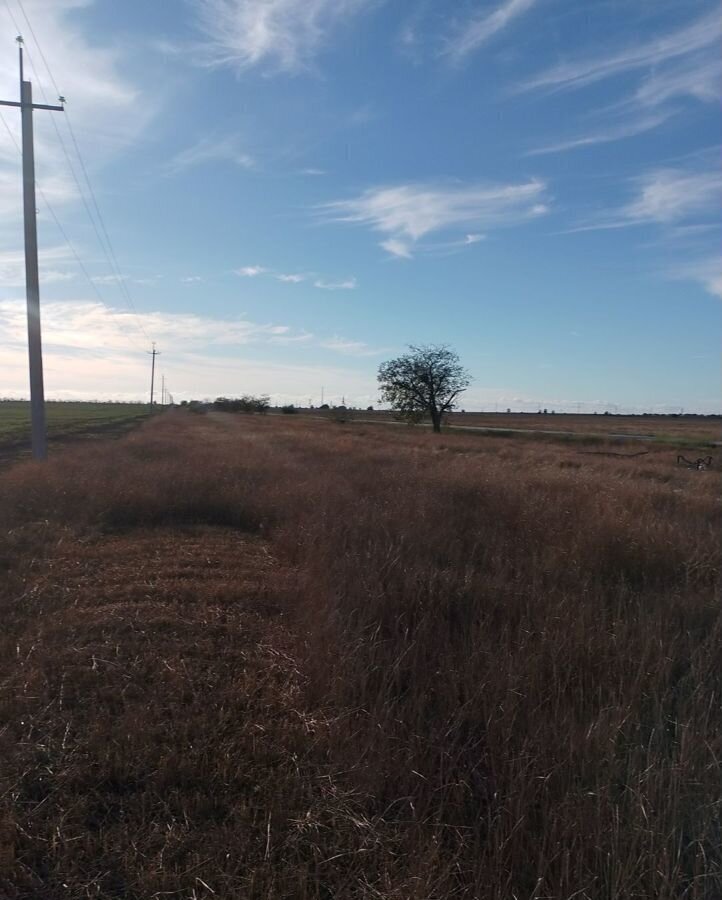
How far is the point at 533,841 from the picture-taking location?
3074mm

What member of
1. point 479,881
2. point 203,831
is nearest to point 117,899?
point 203,831

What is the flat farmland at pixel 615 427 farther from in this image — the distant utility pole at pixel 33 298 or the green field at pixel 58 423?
the distant utility pole at pixel 33 298

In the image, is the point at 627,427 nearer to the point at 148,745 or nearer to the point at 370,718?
the point at 370,718

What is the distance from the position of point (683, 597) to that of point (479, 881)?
3.98 metres

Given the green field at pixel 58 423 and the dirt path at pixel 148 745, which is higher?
the green field at pixel 58 423

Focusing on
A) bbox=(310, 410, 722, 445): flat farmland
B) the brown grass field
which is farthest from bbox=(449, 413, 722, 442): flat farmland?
the brown grass field

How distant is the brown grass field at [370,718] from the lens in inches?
118

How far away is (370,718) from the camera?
4.00m

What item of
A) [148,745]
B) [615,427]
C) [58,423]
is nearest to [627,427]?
[615,427]

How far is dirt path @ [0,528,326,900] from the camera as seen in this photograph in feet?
9.93

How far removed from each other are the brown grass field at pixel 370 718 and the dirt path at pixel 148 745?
0.05 ft

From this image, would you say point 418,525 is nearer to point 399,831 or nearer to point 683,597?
point 683,597

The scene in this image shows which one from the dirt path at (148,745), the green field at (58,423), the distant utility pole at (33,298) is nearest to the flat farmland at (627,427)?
the green field at (58,423)

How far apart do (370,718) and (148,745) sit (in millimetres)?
1136
